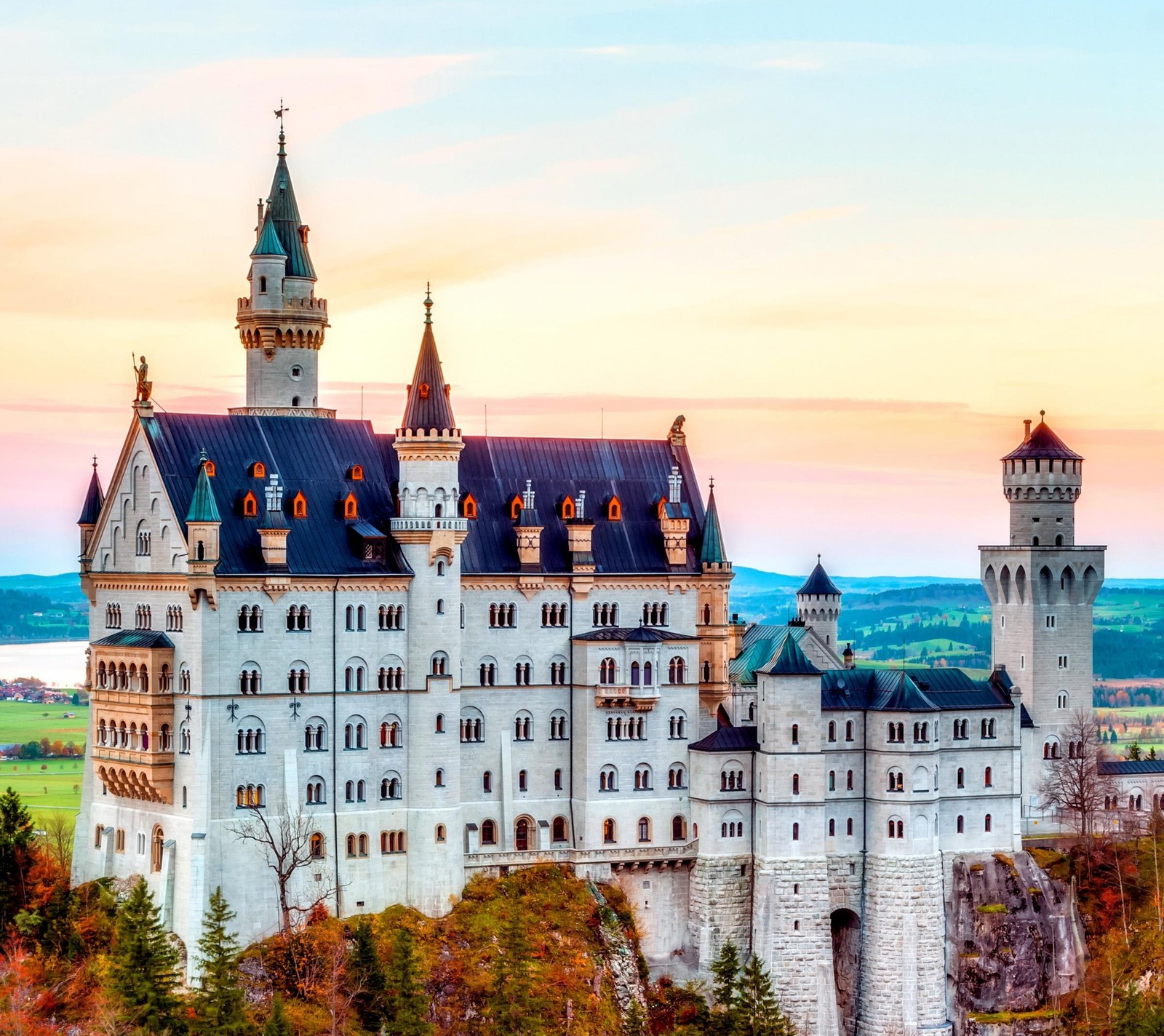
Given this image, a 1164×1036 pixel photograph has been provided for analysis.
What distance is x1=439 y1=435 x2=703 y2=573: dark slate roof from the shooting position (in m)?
119

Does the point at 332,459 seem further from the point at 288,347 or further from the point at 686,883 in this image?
the point at 686,883

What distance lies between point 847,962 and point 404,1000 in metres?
29.5

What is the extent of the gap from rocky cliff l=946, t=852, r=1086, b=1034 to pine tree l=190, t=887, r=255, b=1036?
4181 cm

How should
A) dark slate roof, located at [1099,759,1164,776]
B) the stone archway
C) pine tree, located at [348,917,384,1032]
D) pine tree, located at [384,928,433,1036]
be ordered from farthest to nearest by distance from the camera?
dark slate roof, located at [1099,759,1164,776]
the stone archway
pine tree, located at [348,917,384,1032]
pine tree, located at [384,928,433,1036]

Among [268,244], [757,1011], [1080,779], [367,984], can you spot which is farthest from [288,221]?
[1080,779]

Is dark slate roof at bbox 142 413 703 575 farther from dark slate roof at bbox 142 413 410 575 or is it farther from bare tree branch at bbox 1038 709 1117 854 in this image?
bare tree branch at bbox 1038 709 1117 854

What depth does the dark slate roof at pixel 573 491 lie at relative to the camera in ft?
392

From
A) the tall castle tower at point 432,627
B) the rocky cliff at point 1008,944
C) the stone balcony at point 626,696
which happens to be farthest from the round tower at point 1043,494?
the tall castle tower at point 432,627

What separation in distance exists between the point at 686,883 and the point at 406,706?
19.2m

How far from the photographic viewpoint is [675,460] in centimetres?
12675

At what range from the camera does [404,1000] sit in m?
106

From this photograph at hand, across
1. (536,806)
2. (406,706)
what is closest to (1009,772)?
(536,806)

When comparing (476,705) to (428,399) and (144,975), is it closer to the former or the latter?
(428,399)

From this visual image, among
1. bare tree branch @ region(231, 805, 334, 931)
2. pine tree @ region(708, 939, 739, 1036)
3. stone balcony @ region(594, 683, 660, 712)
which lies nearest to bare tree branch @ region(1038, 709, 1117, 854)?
pine tree @ region(708, 939, 739, 1036)
